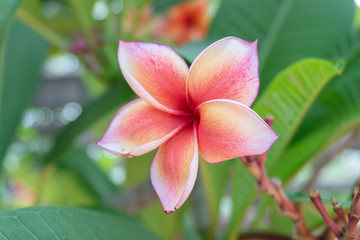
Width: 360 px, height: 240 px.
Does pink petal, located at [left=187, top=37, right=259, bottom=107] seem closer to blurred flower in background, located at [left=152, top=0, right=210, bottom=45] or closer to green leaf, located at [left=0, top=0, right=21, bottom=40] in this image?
green leaf, located at [left=0, top=0, right=21, bottom=40]

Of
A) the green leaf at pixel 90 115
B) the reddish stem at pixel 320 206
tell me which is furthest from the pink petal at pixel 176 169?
the green leaf at pixel 90 115

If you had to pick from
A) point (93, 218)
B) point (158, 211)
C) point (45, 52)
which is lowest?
point (158, 211)

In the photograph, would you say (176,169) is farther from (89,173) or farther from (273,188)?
(89,173)

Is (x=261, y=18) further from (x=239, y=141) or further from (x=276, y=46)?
(x=239, y=141)


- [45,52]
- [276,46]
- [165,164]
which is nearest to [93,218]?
[165,164]

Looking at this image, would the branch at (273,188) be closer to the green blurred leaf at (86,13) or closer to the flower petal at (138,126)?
the flower petal at (138,126)

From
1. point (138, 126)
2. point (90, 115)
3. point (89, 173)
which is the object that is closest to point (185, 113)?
point (138, 126)

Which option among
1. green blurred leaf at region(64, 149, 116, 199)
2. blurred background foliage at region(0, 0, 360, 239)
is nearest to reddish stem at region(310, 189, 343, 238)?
blurred background foliage at region(0, 0, 360, 239)
